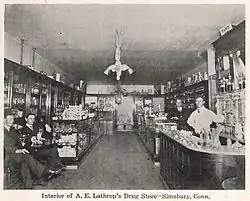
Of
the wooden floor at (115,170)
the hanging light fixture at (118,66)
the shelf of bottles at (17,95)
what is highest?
the hanging light fixture at (118,66)

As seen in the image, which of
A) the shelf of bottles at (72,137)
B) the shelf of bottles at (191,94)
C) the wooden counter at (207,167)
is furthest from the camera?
the shelf of bottles at (72,137)

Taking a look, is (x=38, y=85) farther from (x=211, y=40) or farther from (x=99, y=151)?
(x=211, y=40)

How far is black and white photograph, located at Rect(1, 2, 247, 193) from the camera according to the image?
1.54 metres

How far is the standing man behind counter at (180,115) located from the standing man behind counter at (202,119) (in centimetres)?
8

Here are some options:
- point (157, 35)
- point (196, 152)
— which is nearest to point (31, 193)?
point (196, 152)

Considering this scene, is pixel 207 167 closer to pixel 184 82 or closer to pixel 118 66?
pixel 184 82

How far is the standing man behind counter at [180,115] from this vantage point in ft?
5.98

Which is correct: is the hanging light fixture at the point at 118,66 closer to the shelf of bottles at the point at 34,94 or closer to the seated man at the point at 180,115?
the seated man at the point at 180,115

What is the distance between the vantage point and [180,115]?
6.41 feet

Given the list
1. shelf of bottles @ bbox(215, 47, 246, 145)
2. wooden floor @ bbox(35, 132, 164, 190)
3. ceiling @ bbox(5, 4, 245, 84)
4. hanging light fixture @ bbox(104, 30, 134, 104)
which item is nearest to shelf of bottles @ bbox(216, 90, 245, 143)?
shelf of bottles @ bbox(215, 47, 246, 145)

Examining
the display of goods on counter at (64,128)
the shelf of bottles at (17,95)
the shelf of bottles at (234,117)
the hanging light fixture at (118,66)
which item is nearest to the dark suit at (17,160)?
the shelf of bottles at (17,95)

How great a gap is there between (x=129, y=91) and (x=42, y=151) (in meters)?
0.84

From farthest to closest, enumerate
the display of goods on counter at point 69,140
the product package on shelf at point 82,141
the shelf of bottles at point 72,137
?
the product package on shelf at point 82,141 < the display of goods on counter at point 69,140 < the shelf of bottles at point 72,137

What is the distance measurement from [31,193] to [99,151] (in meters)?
0.86
